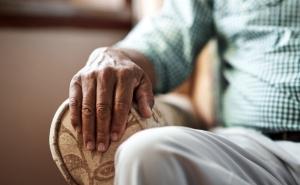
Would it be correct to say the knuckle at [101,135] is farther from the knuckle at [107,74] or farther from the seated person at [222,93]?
the knuckle at [107,74]

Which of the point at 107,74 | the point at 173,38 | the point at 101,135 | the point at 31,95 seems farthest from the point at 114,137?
the point at 31,95

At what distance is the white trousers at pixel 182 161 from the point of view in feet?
1.36

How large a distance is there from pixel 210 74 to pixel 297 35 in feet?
1.25

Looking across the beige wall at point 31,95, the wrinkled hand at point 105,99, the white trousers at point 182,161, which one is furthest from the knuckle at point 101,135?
the beige wall at point 31,95

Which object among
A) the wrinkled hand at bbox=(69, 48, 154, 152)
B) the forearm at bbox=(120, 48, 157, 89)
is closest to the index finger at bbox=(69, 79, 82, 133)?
the wrinkled hand at bbox=(69, 48, 154, 152)

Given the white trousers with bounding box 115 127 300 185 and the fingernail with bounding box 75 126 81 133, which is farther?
the fingernail with bounding box 75 126 81 133

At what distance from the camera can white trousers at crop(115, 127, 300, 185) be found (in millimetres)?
414

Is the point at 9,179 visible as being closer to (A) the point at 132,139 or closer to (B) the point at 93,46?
(B) the point at 93,46

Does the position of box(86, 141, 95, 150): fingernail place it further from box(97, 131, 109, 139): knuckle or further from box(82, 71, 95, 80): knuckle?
box(82, 71, 95, 80): knuckle

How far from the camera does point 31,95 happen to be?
1.10 m

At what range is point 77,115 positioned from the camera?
0.57 metres

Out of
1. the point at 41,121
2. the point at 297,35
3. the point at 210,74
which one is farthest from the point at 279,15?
the point at 41,121

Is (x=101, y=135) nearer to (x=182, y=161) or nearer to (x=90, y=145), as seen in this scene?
(x=90, y=145)

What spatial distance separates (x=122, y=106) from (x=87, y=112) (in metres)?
0.06
